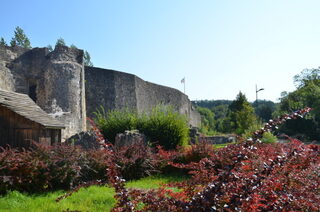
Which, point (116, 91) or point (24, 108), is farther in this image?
point (116, 91)

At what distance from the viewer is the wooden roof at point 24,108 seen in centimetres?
782

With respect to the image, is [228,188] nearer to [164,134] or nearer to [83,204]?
[83,204]

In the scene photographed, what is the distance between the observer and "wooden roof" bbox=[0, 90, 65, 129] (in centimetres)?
782

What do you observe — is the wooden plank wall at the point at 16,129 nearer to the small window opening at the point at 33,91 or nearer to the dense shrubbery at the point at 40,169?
the dense shrubbery at the point at 40,169

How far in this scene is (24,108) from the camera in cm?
841

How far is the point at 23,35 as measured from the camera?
3650 centimetres

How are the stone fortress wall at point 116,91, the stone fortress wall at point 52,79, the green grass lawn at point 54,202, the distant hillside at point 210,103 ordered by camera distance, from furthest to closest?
1. the distant hillside at point 210,103
2. the stone fortress wall at point 116,91
3. the stone fortress wall at point 52,79
4. the green grass lawn at point 54,202

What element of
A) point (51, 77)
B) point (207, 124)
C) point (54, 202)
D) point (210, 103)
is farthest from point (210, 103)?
point (54, 202)

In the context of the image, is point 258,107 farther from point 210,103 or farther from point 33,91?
point 33,91

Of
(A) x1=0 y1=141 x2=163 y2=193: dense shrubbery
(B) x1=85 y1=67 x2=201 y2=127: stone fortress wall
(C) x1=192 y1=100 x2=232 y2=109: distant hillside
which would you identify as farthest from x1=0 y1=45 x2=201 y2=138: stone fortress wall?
(C) x1=192 y1=100 x2=232 y2=109: distant hillside

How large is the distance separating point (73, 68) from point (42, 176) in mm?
9281

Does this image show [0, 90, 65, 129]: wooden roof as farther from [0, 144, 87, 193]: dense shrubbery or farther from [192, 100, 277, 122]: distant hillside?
[192, 100, 277, 122]: distant hillside

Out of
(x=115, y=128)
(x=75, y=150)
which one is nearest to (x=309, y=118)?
(x=115, y=128)

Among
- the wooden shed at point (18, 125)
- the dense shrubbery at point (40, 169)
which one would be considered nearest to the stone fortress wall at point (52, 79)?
the wooden shed at point (18, 125)
